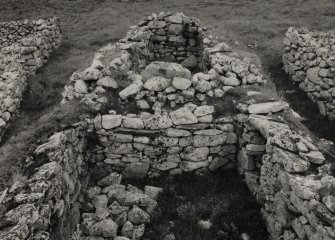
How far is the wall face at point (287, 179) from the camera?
5906mm

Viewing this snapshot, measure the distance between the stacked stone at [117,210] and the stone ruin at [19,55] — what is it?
606cm

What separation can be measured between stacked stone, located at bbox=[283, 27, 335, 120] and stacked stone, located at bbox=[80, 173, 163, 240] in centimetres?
831

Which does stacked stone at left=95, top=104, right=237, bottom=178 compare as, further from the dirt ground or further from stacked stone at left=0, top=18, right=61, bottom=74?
stacked stone at left=0, top=18, right=61, bottom=74

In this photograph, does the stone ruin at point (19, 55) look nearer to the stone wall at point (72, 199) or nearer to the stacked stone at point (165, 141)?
the stone wall at point (72, 199)

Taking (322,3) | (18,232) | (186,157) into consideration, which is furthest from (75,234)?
(322,3)

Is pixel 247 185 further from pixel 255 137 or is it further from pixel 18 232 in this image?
pixel 18 232

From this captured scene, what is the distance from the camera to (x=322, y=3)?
27.2 metres

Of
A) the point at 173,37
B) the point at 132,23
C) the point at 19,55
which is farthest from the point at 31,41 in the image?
the point at 132,23

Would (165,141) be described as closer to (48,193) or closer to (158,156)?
(158,156)

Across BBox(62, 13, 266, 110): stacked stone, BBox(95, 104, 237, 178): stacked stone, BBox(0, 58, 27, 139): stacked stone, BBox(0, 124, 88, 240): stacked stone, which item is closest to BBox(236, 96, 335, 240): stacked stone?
BBox(95, 104, 237, 178): stacked stone

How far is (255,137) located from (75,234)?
16.3ft

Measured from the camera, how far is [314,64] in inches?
571

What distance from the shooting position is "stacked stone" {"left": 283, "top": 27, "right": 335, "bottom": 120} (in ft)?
44.1

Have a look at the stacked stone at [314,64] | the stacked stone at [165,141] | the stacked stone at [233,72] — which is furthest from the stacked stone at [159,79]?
the stacked stone at [314,64]
